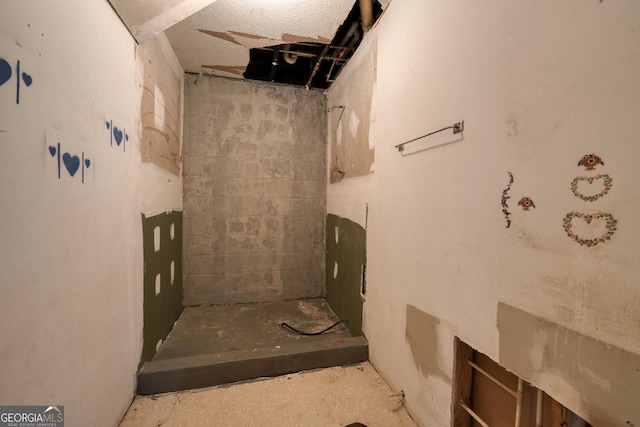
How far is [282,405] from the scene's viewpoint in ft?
5.48

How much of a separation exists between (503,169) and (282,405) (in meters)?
1.76

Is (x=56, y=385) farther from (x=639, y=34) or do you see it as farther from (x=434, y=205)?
(x=639, y=34)

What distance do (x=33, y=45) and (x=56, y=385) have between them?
1.22 meters

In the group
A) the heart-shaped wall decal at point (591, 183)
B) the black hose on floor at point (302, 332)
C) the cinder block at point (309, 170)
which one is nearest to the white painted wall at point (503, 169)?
A: the heart-shaped wall decal at point (591, 183)

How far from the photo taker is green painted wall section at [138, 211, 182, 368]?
74.7 inches

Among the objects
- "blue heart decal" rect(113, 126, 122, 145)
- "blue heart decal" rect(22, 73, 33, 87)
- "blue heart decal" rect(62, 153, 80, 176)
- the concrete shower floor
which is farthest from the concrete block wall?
"blue heart decal" rect(22, 73, 33, 87)

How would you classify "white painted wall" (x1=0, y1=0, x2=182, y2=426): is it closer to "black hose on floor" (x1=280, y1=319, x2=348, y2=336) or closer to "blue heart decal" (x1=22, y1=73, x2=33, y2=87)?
"blue heart decal" (x1=22, y1=73, x2=33, y2=87)

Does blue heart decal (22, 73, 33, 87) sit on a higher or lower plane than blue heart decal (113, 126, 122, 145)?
higher

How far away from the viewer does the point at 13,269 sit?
32.9 inches

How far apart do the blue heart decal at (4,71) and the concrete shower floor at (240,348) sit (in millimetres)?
1709

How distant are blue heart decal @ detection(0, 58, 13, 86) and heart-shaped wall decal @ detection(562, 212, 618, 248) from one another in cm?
173

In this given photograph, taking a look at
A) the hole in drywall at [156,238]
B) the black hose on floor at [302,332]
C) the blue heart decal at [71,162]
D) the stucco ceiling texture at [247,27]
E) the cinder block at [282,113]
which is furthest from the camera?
the cinder block at [282,113]

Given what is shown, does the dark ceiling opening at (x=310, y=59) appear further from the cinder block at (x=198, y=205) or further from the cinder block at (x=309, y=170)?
the cinder block at (x=198, y=205)

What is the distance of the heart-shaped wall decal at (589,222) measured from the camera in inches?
28.3
